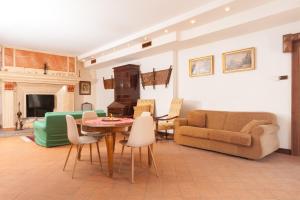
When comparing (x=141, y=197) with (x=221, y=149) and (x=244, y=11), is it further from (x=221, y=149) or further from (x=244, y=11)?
(x=244, y=11)

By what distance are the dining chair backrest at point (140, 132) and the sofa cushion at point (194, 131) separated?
1.73m

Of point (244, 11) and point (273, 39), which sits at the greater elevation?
point (244, 11)

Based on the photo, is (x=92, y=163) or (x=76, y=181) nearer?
(x=76, y=181)

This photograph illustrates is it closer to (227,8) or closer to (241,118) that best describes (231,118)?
(241,118)

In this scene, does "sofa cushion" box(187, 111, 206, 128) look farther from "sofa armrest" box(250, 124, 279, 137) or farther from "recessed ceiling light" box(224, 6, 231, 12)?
"recessed ceiling light" box(224, 6, 231, 12)

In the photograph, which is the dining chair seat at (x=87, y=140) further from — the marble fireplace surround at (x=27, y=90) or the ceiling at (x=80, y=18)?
the marble fireplace surround at (x=27, y=90)

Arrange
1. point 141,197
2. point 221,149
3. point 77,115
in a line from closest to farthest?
point 141,197 < point 221,149 < point 77,115

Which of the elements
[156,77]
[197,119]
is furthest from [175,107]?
[156,77]

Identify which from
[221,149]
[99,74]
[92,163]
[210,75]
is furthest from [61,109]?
[221,149]

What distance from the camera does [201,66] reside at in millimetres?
5180

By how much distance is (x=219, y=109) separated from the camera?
15.8 feet

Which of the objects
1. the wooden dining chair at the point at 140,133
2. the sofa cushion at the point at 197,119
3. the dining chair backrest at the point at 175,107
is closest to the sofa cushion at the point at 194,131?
the sofa cushion at the point at 197,119

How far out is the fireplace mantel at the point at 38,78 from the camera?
6.84 metres

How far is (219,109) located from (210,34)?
180 cm
